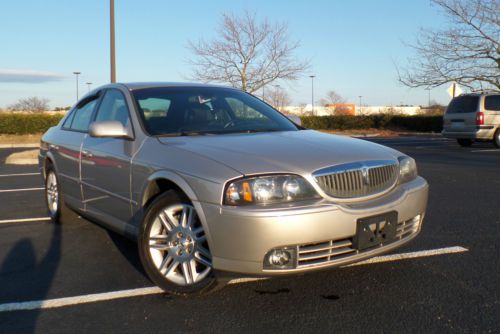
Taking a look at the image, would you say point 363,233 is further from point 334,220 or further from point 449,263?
point 449,263

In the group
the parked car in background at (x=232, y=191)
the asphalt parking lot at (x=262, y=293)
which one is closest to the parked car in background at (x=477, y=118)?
the asphalt parking lot at (x=262, y=293)

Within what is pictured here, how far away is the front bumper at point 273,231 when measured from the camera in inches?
112

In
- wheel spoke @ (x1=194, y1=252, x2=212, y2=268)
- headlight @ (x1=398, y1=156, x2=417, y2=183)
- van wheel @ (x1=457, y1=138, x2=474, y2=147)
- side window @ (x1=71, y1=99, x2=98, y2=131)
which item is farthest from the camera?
van wheel @ (x1=457, y1=138, x2=474, y2=147)

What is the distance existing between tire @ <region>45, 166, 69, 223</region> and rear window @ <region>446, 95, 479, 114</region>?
1357cm

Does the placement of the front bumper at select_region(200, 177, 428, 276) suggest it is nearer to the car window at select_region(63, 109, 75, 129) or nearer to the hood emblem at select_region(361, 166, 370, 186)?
the hood emblem at select_region(361, 166, 370, 186)

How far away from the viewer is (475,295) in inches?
127

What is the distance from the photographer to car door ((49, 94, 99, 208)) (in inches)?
190

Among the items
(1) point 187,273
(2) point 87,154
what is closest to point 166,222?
(1) point 187,273

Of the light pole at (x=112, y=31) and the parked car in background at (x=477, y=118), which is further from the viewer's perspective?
the parked car in background at (x=477, y=118)

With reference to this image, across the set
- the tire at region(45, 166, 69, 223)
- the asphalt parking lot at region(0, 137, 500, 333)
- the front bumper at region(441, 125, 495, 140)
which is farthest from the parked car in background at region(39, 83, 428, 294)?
the front bumper at region(441, 125, 495, 140)

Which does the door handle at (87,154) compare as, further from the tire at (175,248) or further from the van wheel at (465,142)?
the van wheel at (465,142)

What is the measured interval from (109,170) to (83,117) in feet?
4.46

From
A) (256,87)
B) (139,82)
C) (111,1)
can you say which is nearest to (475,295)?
(139,82)

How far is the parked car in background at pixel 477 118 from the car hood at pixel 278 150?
43.4 feet
